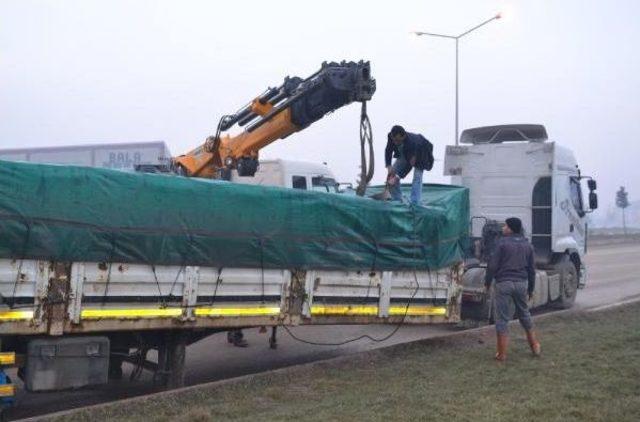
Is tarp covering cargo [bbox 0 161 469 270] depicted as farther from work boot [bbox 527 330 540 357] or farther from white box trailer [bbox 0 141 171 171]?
white box trailer [bbox 0 141 171 171]

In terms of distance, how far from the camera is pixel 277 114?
1005 centimetres

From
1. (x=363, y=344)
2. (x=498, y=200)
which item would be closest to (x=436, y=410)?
(x=363, y=344)

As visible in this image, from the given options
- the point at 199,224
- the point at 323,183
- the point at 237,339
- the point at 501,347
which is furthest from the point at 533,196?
the point at 199,224

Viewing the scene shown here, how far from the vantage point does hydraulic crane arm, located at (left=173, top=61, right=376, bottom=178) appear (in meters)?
9.34

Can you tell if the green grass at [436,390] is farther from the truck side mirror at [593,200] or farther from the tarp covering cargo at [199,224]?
the truck side mirror at [593,200]

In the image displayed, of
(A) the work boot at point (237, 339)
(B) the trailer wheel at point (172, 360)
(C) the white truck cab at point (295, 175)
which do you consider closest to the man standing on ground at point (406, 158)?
(A) the work boot at point (237, 339)

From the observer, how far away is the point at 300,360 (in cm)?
946

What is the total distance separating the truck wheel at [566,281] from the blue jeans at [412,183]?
560 centimetres

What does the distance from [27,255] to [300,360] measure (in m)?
4.51

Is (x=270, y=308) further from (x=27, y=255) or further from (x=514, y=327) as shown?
(x=514, y=327)

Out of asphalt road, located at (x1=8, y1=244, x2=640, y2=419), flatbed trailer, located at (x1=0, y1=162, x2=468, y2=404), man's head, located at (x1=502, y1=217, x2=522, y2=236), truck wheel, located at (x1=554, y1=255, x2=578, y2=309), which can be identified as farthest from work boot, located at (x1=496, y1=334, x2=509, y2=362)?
truck wheel, located at (x1=554, y1=255, x2=578, y2=309)

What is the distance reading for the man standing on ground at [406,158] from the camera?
9.34 metres

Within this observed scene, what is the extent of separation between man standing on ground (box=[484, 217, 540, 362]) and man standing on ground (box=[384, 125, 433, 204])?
1207 millimetres

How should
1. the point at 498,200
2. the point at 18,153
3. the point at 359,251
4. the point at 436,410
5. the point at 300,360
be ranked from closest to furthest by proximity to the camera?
the point at 436,410, the point at 359,251, the point at 300,360, the point at 498,200, the point at 18,153
